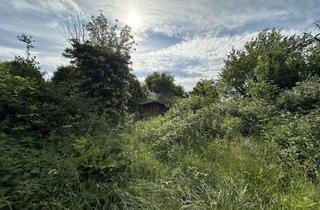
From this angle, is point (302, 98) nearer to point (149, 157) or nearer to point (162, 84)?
point (149, 157)

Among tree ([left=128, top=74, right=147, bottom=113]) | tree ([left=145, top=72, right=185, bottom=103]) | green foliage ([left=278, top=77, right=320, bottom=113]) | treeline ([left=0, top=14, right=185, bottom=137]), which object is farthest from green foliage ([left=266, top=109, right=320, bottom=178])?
tree ([left=145, top=72, right=185, bottom=103])

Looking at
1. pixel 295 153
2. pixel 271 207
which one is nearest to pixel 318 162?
pixel 295 153

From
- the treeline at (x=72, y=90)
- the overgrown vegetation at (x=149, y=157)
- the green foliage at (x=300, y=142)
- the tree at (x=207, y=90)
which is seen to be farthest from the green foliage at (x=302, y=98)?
the tree at (x=207, y=90)

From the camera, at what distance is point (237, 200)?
3027 mm

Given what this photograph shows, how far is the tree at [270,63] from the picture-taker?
10.3 metres

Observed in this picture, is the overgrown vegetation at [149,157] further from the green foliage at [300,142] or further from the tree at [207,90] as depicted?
the tree at [207,90]

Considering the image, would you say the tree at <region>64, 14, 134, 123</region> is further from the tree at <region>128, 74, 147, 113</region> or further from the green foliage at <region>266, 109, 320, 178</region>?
the tree at <region>128, 74, 147, 113</region>

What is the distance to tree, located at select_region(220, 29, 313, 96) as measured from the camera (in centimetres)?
1027

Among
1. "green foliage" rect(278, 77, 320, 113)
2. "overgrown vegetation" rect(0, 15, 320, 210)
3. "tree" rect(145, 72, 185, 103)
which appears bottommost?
"overgrown vegetation" rect(0, 15, 320, 210)

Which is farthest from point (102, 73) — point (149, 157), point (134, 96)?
point (134, 96)

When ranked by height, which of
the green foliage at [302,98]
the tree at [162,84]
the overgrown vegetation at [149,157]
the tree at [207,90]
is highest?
the tree at [162,84]

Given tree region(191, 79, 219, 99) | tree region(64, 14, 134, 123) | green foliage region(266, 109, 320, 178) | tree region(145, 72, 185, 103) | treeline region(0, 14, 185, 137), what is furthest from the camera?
tree region(145, 72, 185, 103)

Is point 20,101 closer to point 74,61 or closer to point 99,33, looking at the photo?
point 74,61

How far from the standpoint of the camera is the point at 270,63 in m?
10.8
